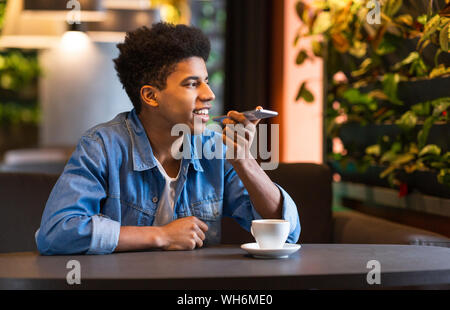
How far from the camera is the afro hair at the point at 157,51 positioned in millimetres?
1799

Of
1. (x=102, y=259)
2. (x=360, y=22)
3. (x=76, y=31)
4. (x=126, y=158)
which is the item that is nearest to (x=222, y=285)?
(x=102, y=259)

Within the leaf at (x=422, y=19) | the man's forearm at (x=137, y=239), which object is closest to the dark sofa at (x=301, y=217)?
the leaf at (x=422, y=19)

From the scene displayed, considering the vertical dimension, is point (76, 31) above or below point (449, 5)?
above

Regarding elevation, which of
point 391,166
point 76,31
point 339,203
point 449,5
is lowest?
point 339,203

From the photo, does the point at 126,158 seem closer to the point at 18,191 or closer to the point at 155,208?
the point at 155,208

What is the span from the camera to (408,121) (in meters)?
2.19

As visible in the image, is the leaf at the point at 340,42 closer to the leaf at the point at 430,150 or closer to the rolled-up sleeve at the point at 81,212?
the leaf at the point at 430,150

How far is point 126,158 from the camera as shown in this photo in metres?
1.76

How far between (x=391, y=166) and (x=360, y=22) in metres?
0.55

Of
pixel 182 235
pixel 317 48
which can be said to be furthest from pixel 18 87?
pixel 182 235

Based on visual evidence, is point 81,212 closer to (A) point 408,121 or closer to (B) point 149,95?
(B) point 149,95

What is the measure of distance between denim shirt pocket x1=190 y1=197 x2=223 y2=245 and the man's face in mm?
216

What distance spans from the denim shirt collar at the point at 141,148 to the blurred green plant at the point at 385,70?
0.76 m

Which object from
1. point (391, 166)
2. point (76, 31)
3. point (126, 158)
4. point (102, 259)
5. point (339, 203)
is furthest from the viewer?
point (76, 31)
